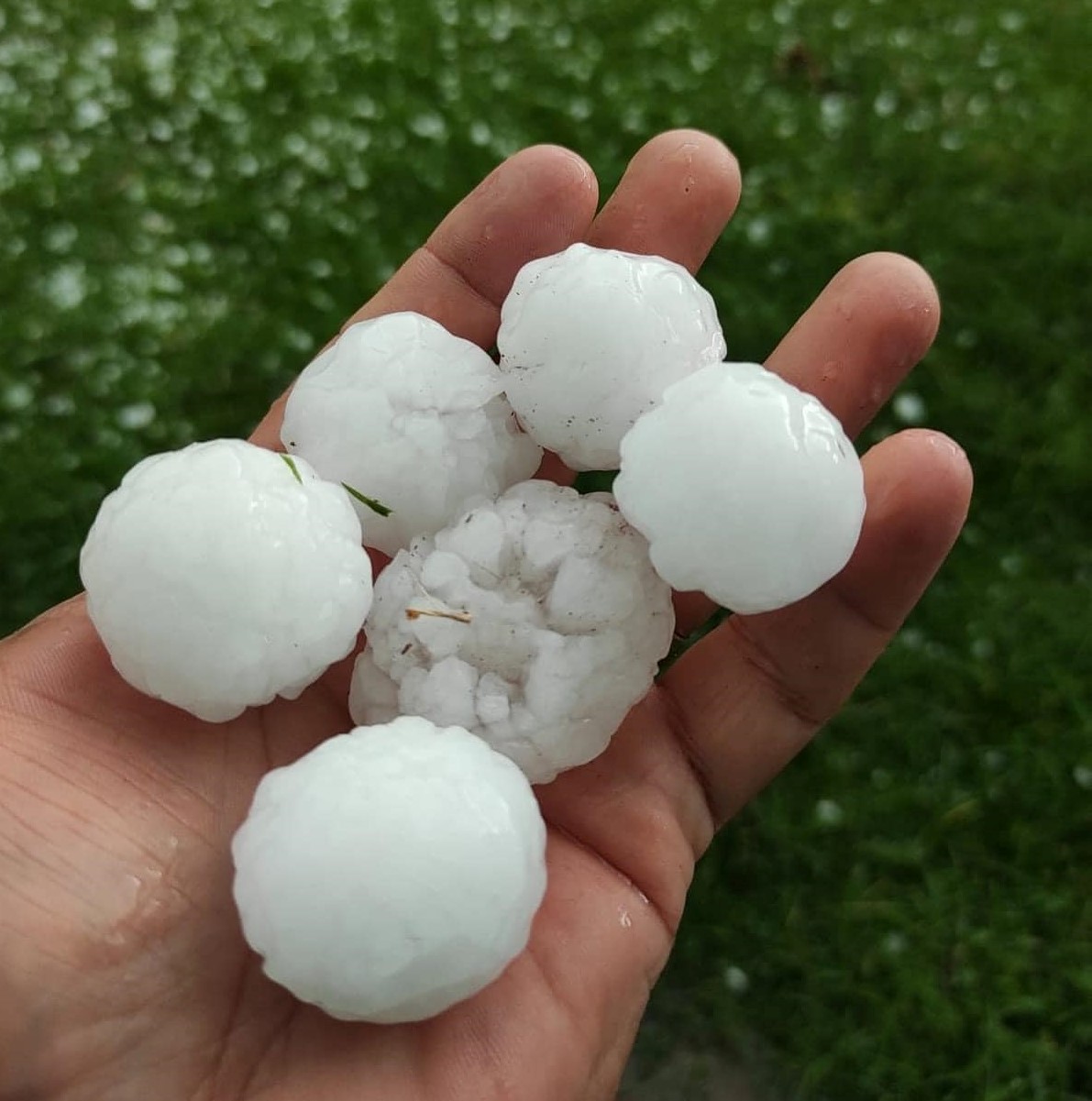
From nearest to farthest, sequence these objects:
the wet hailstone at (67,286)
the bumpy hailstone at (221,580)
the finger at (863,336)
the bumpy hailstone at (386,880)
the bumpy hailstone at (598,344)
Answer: the bumpy hailstone at (386,880) → the bumpy hailstone at (221,580) → the bumpy hailstone at (598,344) → the finger at (863,336) → the wet hailstone at (67,286)

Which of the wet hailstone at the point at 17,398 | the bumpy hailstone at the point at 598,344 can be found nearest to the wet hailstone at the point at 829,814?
the bumpy hailstone at the point at 598,344

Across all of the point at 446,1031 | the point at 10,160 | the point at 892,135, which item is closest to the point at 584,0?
the point at 892,135

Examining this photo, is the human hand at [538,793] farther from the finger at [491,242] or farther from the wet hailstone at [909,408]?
the wet hailstone at [909,408]

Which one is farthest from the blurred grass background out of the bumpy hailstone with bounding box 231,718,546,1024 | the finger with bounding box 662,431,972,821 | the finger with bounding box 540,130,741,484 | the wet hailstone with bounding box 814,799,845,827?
the bumpy hailstone with bounding box 231,718,546,1024

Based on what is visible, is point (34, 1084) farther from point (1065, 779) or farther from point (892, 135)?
point (892, 135)

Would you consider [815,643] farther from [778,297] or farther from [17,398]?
[17,398]

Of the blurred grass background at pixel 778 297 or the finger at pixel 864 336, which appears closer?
the finger at pixel 864 336

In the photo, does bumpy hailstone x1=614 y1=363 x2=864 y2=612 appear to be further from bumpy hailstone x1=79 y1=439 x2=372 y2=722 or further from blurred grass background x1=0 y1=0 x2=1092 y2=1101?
blurred grass background x1=0 y1=0 x2=1092 y2=1101

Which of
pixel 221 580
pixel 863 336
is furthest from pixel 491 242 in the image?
pixel 221 580
